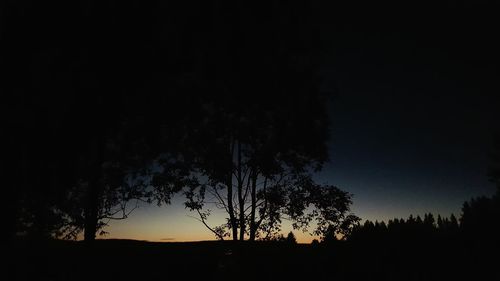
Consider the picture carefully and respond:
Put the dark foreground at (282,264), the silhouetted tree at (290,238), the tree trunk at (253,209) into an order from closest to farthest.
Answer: the dark foreground at (282,264), the silhouetted tree at (290,238), the tree trunk at (253,209)

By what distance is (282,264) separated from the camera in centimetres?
1415

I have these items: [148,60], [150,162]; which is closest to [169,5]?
[148,60]

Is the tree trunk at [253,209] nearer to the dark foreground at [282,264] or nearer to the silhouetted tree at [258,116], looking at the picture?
the silhouetted tree at [258,116]

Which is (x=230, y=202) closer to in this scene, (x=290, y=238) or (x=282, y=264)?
(x=290, y=238)

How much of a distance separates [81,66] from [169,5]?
12.4 ft

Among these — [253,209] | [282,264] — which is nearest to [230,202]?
[253,209]

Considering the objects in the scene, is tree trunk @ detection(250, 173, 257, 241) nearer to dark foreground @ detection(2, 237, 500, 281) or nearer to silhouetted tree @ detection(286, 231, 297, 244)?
silhouetted tree @ detection(286, 231, 297, 244)

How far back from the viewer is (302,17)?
679 inches

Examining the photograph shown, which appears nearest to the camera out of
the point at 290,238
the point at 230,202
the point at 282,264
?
the point at 282,264

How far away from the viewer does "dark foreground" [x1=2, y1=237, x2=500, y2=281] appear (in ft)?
40.3

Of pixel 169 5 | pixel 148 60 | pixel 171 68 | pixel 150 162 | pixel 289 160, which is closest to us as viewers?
pixel 169 5

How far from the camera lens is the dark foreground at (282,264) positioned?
12.3m

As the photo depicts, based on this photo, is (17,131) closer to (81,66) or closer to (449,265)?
(81,66)

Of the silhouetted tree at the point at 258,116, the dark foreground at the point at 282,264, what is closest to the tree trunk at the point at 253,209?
the silhouetted tree at the point at 258,116
